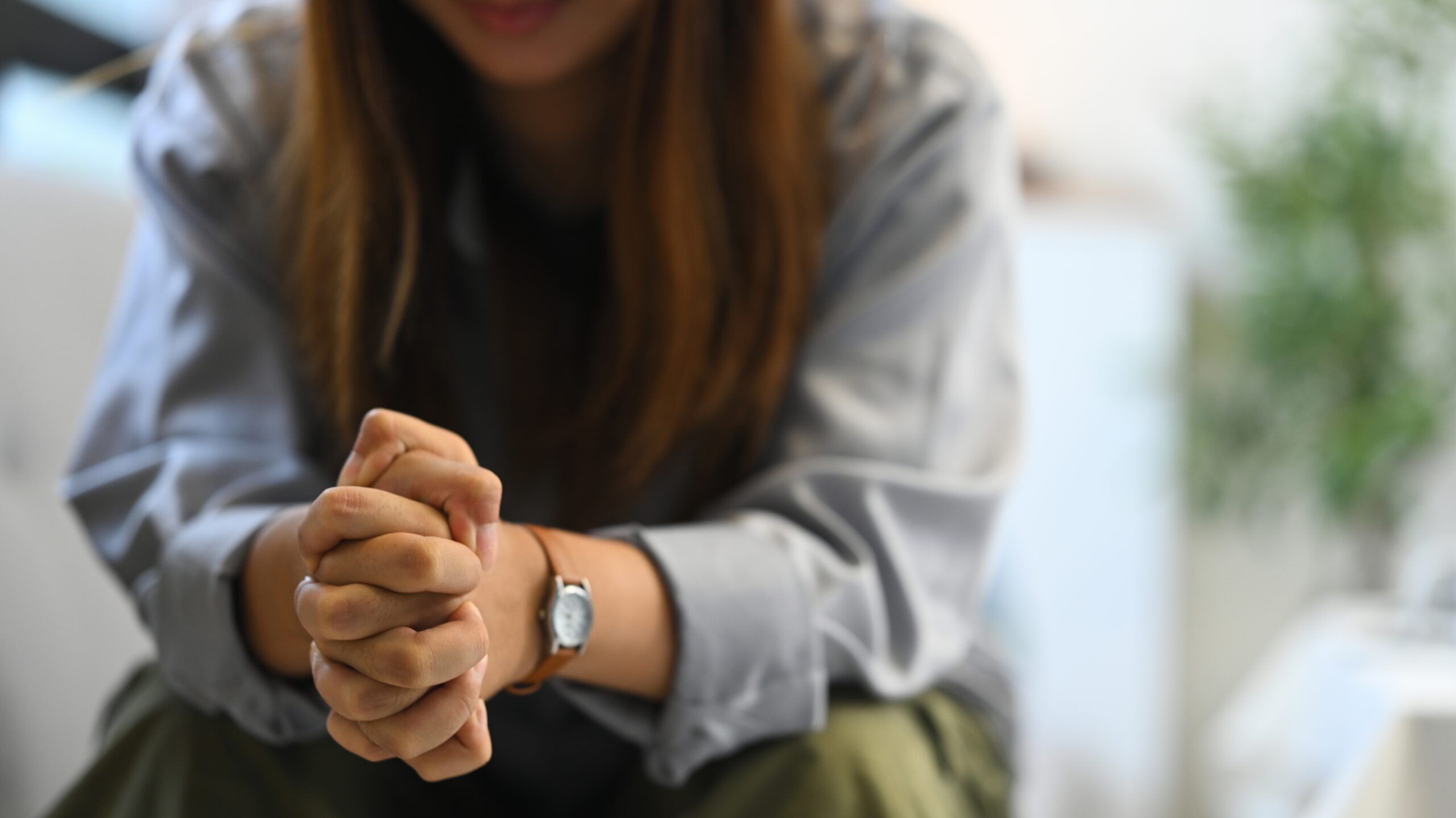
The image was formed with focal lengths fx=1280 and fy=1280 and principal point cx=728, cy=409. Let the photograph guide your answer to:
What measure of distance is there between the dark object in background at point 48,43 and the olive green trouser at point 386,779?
31.0 inches

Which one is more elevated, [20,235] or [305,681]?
[20,235]

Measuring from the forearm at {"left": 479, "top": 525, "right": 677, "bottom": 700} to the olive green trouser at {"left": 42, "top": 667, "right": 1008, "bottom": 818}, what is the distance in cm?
6

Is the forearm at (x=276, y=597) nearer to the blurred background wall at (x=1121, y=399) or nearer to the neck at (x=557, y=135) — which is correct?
the neck at (x=557, y=135)

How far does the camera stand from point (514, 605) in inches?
20.2

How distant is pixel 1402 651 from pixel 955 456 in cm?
44

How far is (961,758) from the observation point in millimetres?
669

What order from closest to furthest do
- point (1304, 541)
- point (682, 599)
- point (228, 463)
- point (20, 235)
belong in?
point (682, 599)
point (228, 463)
point (20, 235)
point (1304, 541)

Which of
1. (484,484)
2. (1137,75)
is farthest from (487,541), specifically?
(1137,75)

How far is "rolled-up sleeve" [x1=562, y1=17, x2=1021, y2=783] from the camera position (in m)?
0.61

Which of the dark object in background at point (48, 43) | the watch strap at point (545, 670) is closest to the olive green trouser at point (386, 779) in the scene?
the watch strap at point (545, 670)

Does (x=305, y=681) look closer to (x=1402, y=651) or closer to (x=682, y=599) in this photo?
(x=682, y=599)

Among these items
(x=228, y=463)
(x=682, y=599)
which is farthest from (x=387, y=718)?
(x=228, y=463)

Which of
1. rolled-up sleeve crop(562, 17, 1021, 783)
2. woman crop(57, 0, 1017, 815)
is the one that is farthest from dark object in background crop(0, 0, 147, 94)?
rolled-up sleeve crop(562, 17, 1021, 783)

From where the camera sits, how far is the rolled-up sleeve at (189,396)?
611 millimetres
